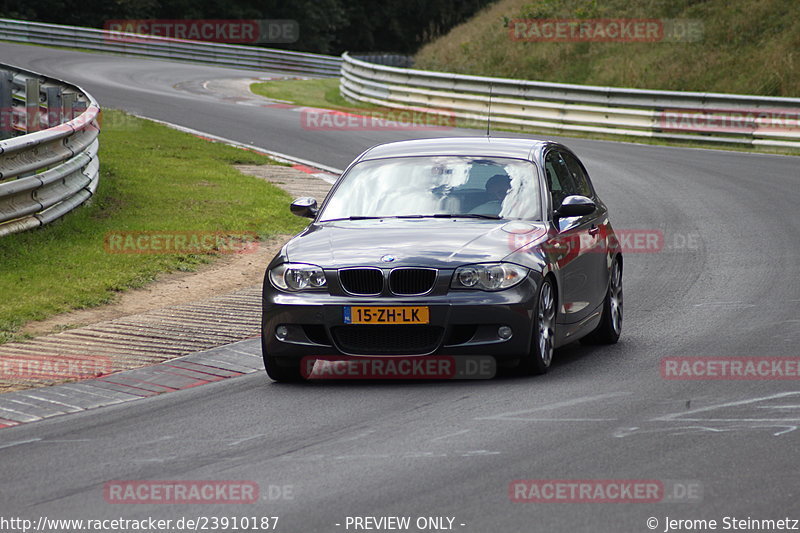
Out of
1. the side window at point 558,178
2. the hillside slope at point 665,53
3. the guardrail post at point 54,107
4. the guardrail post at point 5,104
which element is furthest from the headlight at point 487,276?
the hillside slope at point 665,53

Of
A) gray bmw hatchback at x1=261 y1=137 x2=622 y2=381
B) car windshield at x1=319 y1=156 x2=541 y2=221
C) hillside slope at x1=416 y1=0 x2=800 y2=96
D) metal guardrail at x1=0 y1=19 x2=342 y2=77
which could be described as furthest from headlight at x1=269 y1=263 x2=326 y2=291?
metal guardrail at x1=0 y1=19 x2=342 y2=77

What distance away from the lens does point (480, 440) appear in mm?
6789

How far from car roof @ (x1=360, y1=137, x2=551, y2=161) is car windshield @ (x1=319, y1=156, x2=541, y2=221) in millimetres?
78

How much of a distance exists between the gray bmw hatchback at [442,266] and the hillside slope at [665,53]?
22220 millimetres

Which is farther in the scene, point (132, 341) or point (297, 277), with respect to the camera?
point (132, 341)

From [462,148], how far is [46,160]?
5507 millimetres

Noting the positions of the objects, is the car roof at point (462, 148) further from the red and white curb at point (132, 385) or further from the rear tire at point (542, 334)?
the red and white curb at point (132, 385)

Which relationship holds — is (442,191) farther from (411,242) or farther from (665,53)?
(665,53)

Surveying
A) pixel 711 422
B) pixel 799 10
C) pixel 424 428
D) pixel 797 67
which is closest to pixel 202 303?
pixel 424 428

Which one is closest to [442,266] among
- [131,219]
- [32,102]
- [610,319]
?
[610,319]

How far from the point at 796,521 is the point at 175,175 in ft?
47.7

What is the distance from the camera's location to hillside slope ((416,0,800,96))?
104 feet

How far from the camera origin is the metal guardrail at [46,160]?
12.6 metres

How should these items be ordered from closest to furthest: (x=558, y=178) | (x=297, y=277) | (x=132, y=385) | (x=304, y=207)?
(x=297, y=277), (x=132, y=385), (x=304, y=207), (x=558, y=178)
